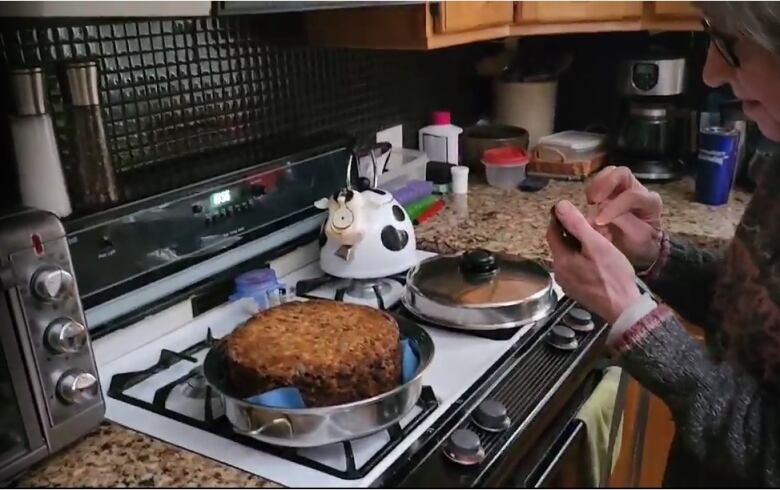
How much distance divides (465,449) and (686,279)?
0.52 meters

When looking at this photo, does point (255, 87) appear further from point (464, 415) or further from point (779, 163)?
point (779, 163)

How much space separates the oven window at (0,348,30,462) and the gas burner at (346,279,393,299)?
64 centimetres

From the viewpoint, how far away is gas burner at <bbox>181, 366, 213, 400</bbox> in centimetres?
105

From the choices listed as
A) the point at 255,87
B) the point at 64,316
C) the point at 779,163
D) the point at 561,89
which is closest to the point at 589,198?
the point at 779,163

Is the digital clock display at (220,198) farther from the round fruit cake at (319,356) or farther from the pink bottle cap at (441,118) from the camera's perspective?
the pink bottle cap at (441,118)

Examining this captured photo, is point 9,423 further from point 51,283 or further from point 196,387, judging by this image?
point 196,387

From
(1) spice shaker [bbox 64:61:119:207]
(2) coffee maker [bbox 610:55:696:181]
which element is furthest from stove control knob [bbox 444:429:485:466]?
(2) coffee maker [bbox 610:55:696:181]

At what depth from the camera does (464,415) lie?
Answer: 1.01m

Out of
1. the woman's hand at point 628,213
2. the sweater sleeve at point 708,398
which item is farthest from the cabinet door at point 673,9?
the sweater sleeve at point 708,398

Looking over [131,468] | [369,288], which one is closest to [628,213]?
[369,288]

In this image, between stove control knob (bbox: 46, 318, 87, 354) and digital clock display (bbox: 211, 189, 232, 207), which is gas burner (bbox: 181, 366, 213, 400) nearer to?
stove control knob (bbox: 46, 318, 87, 354)

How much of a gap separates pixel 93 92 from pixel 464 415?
69cm

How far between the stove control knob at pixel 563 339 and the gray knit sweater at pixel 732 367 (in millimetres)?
208

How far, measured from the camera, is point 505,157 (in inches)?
78.7
